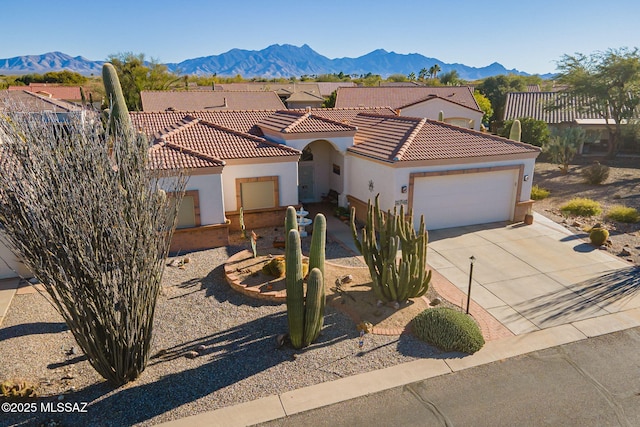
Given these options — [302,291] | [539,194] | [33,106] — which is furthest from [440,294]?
[33,106]

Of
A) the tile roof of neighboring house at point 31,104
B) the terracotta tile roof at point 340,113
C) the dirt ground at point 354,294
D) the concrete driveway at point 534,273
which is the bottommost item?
the concrete driveway at point 534,273

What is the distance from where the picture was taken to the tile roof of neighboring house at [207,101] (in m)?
42.5

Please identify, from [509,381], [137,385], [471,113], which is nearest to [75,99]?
[471,113]

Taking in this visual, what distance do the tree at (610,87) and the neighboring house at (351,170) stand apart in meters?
22.1

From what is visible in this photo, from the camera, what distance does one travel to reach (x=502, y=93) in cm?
6394

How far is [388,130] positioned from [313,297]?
570 inches

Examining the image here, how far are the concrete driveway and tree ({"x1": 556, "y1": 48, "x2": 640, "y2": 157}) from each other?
75.2 ft

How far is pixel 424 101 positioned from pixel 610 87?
14979 millimetres

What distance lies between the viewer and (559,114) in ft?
148

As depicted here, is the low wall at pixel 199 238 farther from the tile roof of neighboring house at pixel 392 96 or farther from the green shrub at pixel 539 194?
the tile roof of neighboring house at pixel 392 96

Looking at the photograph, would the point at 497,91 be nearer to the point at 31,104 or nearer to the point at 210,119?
the point at 210,119

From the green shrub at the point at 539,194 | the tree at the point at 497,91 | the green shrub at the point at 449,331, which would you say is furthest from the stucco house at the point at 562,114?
the green shrub at the point at 449,331

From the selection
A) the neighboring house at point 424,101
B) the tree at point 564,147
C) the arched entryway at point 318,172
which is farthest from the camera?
the neighboring house at point 424,101

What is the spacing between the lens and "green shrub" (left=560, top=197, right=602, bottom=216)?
2258 cm
